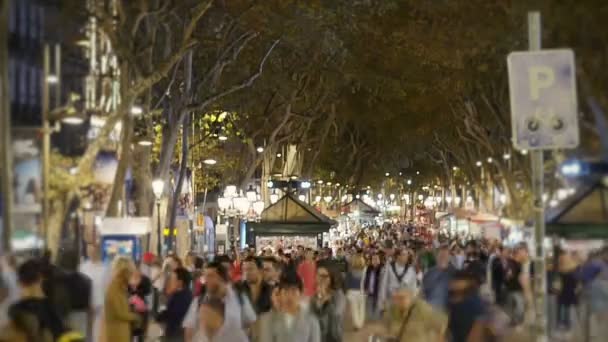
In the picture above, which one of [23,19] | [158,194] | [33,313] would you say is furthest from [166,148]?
[33,313]

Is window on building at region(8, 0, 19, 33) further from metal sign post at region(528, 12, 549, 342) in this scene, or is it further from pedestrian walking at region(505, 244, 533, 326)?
pedestrian walking at region(505, 244, 533, 326)

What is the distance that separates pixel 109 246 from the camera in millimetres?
15258

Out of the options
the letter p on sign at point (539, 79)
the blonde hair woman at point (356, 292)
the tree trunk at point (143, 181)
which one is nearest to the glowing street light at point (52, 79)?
the letter p on sign at point (539, 79)

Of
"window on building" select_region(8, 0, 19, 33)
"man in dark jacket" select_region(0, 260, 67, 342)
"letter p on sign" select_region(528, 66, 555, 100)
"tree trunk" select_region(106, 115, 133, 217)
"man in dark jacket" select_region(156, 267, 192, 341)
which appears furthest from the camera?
"tree trunk" select_region(106, 115, 133, 217)

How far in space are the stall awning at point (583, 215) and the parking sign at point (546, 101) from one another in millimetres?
1262

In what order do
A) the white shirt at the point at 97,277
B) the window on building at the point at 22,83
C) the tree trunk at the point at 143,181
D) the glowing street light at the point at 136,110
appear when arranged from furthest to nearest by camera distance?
1. the tree trunk at the point at 143,181
2. the glowing street light at the point at 136,110
3. the white shirt at the point at 97,277
4. the window on building at the point at 22,83

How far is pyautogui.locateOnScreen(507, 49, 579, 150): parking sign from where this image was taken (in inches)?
408

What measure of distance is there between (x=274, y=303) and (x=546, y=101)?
11.7 ft

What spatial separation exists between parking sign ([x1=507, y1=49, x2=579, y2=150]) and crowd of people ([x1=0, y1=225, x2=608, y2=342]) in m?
1.66

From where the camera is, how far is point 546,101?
1044 centimetres

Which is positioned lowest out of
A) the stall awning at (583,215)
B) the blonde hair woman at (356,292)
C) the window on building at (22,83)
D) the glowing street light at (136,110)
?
the blonde hair woman at (356,292)

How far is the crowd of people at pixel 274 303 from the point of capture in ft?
33.9

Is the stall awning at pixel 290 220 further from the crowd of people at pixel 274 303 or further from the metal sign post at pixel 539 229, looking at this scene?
the metal sign post at pixel 539 229

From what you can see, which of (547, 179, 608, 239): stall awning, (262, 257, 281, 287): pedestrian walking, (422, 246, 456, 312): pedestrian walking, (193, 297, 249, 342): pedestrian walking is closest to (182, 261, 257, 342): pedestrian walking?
(193, 297, 249, 342): pedestrian walking
